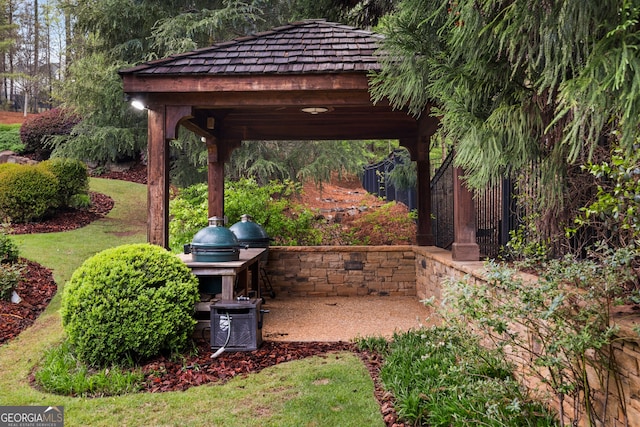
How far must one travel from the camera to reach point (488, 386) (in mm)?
2613

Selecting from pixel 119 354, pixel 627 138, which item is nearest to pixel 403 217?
pixel 119 354

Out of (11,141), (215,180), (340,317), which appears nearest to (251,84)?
(215,180)

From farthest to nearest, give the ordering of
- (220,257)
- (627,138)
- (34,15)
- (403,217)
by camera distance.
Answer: (34,15) → (403,217) → (220,257) → (627,138)

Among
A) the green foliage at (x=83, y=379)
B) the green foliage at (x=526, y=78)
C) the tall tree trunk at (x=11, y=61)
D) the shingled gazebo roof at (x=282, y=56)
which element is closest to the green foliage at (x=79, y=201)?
the shingled gazebo roof at (x=282, y=56)

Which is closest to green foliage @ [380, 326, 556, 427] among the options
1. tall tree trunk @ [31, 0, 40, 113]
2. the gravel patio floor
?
the gravel patio floor

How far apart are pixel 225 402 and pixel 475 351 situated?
1647 mm

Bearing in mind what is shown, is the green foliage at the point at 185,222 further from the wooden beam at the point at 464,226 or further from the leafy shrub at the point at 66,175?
the wooden beam at the point at 464,226

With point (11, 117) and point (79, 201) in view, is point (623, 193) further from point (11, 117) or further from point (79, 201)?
point (11, 117)

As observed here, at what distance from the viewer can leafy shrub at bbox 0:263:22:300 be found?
6023mm

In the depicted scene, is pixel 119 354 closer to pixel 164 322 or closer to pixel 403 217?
pixel 164 322
